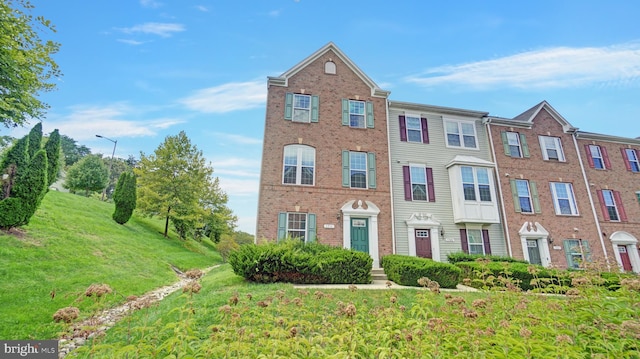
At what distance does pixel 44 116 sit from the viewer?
A: 1084 centimetres

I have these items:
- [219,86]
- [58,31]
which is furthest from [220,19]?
[58,31]

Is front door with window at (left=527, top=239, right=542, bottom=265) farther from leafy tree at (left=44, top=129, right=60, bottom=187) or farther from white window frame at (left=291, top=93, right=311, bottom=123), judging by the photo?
leafy tree at (left=44, top=129, right=60, bottom=187)

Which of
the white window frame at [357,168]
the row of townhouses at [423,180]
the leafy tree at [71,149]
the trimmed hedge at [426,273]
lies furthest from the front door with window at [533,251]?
the leafy tree at [71,149]

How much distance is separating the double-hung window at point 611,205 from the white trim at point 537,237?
532cm

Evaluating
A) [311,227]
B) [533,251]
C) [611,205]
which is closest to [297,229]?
[311,227]

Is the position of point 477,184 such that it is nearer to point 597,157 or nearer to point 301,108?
point 301,108

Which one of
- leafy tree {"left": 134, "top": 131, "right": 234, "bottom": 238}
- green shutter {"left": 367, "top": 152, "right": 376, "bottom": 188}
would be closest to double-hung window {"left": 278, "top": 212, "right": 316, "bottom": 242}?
green shutter {"left": 367, "top": 152, "right": 376, "bottom": 188}

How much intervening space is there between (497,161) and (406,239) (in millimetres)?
7488

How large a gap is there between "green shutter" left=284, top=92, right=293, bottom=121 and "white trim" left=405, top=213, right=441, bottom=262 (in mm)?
8055

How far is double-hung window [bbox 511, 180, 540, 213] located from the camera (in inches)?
588

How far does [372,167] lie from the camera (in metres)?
13.9

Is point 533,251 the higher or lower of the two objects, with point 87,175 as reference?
lower

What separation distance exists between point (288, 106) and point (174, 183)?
43.4 ft

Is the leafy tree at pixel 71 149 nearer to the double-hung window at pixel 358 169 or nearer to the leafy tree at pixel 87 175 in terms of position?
the leafy tree at pixel 87 175
